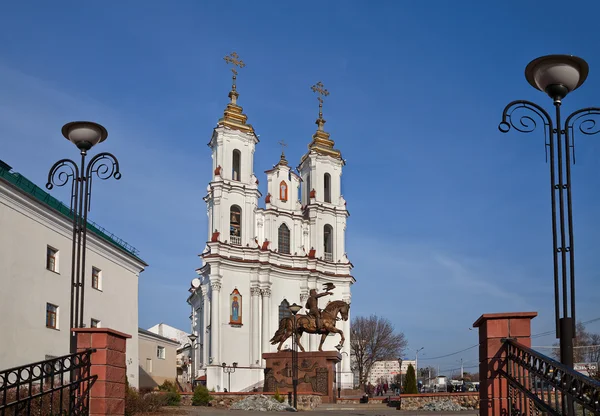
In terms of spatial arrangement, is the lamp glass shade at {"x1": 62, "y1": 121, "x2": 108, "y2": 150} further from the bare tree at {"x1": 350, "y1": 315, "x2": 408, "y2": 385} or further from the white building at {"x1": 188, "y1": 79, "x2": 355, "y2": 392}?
the bare tree at {"x1": 350, "y1": 315, "x2": 408, "y2": 385}

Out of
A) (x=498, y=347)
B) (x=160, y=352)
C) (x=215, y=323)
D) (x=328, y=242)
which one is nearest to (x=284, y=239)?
(x=328, y=242)

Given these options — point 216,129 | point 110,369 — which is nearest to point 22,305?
point 110,369

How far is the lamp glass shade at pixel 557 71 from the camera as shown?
1013cm

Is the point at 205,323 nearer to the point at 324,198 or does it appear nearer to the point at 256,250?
the point at 256,250

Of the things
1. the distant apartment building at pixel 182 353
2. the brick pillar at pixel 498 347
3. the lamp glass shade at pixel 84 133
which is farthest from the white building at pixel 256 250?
the brick pillar at pixel 498 347

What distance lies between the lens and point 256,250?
194ft

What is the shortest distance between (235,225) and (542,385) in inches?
2053

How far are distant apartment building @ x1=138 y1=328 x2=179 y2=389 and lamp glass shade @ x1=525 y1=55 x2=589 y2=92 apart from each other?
36.5 meters

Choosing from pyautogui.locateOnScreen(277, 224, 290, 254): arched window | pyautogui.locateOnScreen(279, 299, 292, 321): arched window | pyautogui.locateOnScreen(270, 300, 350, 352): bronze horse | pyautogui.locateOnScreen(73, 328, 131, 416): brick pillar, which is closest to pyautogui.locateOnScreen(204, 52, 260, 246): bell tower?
pyautogui.locateOnScreen(277, 224, 290, 254): arched window

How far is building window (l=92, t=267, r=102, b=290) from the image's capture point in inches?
1288

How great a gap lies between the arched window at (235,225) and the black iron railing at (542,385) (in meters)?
50.2

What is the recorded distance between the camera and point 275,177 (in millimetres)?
64125

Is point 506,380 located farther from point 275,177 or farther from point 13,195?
point 275,177

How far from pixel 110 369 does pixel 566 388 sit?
6857 mm
